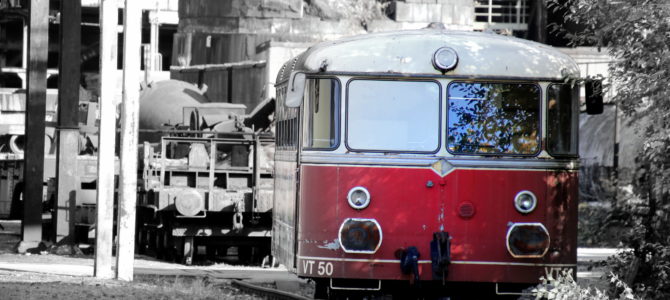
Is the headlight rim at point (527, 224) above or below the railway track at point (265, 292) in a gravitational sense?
above

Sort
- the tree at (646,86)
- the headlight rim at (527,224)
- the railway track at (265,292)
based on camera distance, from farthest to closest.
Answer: the railway track at (265,292)
the headlight rim at (527,224)
the tree at (646,86)

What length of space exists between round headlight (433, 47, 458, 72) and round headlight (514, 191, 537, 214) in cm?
131

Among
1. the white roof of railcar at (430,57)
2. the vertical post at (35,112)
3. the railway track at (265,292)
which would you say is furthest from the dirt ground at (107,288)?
the vertical post at (35,112)

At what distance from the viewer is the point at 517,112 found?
10.6 meters

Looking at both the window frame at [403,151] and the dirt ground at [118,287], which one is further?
the dirt ground at [118,287]

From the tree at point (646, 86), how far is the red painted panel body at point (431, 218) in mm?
1283

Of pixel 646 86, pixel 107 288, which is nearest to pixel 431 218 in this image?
pixel 646 86

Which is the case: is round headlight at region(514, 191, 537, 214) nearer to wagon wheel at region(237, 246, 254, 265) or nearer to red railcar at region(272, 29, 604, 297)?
red railcar at region(272, 29, 604, 297)

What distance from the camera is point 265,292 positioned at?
13.9 meters

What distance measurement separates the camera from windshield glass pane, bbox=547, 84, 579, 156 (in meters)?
10.6

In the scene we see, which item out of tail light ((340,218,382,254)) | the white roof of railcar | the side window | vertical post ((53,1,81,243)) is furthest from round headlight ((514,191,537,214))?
vertical post ((53,1,81,243))

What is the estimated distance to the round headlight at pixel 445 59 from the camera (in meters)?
10.4

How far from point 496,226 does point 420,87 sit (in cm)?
143

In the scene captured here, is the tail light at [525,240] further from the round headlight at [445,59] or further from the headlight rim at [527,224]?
the round headlight at [445,59]
